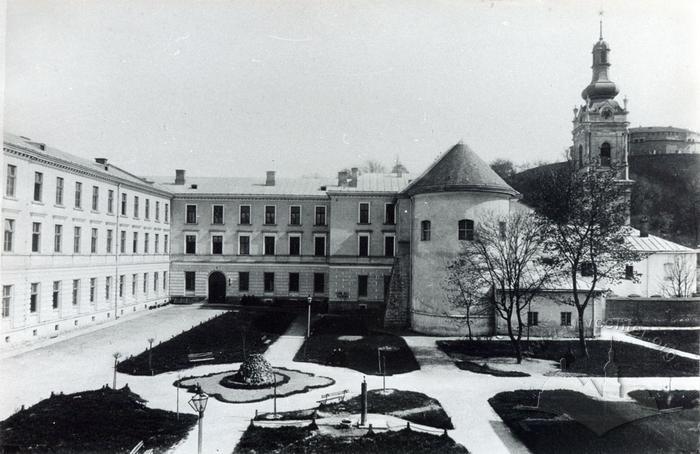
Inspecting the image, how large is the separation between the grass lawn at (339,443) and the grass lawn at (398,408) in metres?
1.00

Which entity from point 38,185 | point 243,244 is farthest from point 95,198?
point 243,244

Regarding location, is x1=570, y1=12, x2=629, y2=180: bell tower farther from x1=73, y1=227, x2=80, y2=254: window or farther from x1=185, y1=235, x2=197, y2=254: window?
x1=73, y1=227, x2=80, y2=254: window

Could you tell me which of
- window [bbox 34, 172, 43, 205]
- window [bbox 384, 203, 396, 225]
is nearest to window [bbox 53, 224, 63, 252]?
window [bbox 34, 172, 43, 205]

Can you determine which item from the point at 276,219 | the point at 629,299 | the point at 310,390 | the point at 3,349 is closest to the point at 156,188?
the point at 276,219

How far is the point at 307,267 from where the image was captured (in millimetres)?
42219

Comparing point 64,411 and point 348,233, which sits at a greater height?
point 348,233

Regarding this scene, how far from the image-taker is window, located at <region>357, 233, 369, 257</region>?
132ft

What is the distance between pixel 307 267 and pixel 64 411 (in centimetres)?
2878

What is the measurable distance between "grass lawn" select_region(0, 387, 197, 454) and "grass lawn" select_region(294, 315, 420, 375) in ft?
27.8

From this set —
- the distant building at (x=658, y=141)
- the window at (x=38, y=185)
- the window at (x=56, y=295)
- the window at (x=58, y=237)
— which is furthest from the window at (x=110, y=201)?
the distant building at (x=658, y=141)

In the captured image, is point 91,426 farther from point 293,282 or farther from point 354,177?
point 354,177

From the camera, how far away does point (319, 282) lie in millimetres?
42250

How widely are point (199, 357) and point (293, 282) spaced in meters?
Result: 20.4

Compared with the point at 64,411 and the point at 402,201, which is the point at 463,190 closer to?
the point at 402,201
